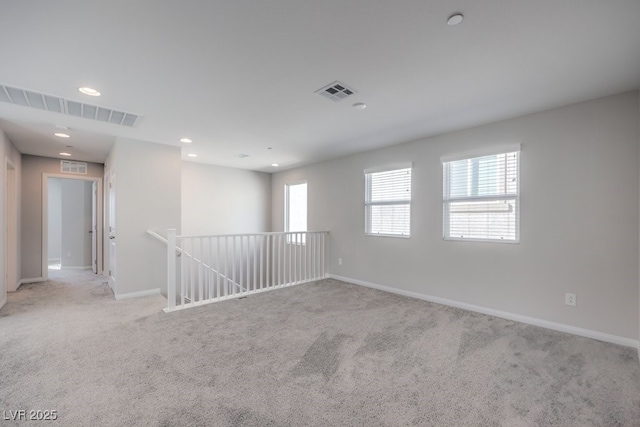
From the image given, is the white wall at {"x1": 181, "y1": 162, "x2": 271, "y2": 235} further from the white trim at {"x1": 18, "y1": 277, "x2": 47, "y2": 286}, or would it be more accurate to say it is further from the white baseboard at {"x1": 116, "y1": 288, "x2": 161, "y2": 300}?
the white trim at {"x1": 18, "y1": 277, "x2": 47, "y2": 286}

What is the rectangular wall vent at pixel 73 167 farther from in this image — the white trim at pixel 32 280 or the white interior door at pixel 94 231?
the white trim at pixel 32 280

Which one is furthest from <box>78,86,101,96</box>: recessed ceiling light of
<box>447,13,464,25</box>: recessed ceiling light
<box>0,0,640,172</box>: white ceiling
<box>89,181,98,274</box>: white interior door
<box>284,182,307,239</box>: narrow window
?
<box>89,181,98,274</box>: white interior door

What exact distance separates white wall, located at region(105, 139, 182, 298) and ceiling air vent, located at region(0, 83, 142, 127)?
86cm

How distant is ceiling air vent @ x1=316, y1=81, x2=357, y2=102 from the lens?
248cm

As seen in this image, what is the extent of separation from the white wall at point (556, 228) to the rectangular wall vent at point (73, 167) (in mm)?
6147

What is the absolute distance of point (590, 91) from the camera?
101 inches

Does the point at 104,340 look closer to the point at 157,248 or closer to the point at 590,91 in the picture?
the point at 157,248

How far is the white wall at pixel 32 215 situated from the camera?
16.3 feet

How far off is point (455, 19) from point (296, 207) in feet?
16.4

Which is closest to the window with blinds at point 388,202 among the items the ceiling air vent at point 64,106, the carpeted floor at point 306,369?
the carpeted floor at point 306,369

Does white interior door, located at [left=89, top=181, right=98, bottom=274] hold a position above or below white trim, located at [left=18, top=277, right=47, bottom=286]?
above

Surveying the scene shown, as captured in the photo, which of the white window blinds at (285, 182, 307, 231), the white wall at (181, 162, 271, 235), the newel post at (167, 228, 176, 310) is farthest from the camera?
the white window blinds at (285, 182, 307, 231)

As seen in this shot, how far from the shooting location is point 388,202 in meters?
4.50

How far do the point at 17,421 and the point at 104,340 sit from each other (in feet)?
3.55
